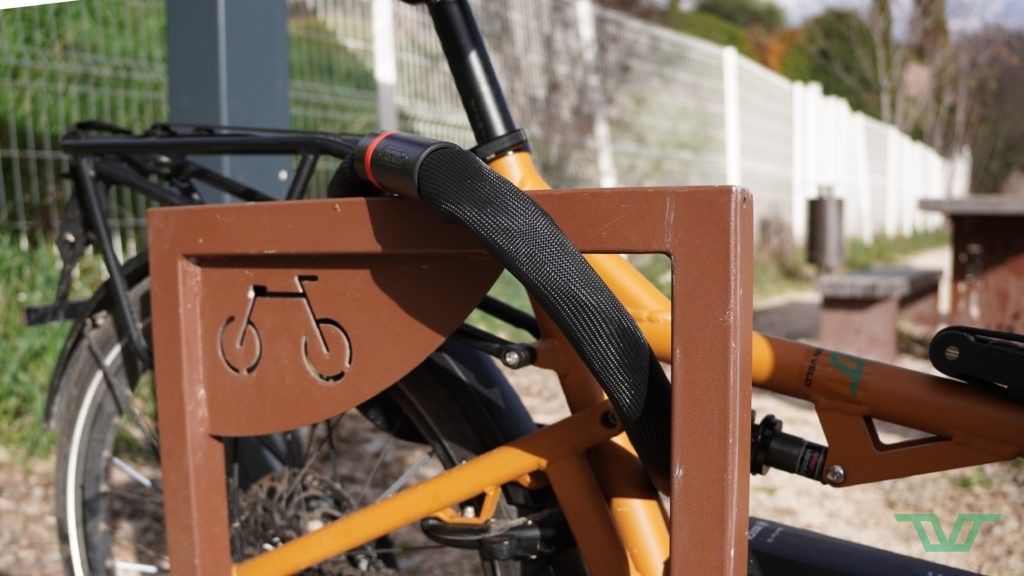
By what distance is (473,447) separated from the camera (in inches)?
58.9

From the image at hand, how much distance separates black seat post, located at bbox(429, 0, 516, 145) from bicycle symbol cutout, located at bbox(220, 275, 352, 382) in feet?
1.24

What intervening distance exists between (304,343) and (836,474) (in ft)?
2.27

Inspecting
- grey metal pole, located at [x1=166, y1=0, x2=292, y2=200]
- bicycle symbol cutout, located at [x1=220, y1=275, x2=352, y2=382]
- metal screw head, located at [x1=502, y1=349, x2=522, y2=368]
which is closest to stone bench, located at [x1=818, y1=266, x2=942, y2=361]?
grey metal pole, located at [x1=166, y1=0, x2=292, y2=200]

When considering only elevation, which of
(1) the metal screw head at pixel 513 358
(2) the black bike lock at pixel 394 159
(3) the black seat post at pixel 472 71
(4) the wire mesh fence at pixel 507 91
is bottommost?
(1) the metal screw head at pixel 513 358

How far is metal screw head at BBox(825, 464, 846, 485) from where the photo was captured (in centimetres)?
127

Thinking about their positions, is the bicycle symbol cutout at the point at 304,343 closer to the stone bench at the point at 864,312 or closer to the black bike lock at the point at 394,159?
the black bike lock at the point at 394,159

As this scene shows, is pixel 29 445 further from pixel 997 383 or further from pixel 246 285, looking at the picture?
pixel 997 383

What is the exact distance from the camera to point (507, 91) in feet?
20.0

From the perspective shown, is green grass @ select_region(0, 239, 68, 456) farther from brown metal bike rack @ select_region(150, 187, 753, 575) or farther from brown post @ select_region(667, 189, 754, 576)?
brown post @ select_region(667, 189, 754, 576)

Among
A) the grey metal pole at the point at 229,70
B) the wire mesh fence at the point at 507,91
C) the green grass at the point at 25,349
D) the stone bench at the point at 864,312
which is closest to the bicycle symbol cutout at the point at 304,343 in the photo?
the grey metal pole at the point at 229,70

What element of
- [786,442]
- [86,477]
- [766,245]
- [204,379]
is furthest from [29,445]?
[766,245]

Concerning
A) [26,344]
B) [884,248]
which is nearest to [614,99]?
[26,344]

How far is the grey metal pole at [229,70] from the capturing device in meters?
2.33

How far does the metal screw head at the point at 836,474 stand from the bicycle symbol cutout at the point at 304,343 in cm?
62
